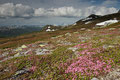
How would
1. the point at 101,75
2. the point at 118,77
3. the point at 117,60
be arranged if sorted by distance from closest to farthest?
the point at 118,77 < the point at 101,75 < the point at 117,60

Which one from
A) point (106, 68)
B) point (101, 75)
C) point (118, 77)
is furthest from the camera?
point (106, 68)

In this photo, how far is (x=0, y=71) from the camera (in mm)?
12789

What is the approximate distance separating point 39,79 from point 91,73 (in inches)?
225

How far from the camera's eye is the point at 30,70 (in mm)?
12336

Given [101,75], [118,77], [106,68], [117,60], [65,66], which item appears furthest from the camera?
[65,66]

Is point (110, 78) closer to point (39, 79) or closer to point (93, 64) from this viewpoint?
point (93, 64)

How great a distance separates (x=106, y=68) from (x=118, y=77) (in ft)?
5.23

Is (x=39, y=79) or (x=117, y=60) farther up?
(x=117, y=60)

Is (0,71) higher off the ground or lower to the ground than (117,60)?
lower

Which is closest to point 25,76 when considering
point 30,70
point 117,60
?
point 30,70

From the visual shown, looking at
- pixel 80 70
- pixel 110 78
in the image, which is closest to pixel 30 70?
pixel 80 70

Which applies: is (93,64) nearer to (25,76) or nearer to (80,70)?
(80,70)

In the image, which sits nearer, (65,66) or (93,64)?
(93,64)

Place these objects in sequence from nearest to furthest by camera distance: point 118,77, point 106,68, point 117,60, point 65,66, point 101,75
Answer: point 118,77
point 101,75
point 106,68
point 117,60
point 65,66
